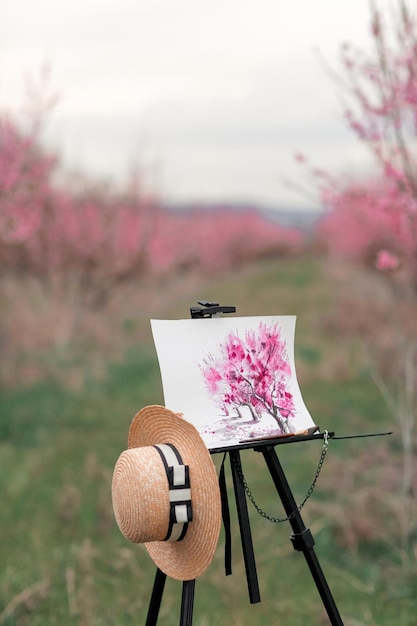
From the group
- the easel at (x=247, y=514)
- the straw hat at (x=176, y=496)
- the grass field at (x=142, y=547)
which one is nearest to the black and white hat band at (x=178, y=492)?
the straw hat at (x=176, y=496)

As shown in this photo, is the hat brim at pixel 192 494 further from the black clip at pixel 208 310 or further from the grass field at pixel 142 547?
the grass field at pixel 142 547

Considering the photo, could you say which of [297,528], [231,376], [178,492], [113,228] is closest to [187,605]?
[178,492]

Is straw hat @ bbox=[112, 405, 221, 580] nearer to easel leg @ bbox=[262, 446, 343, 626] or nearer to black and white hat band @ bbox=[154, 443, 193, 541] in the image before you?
black and white hat band @ bbox=[154, 443, 193, 541]

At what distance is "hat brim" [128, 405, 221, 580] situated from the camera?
2.77 meters

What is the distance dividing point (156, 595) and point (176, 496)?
2.25 ft

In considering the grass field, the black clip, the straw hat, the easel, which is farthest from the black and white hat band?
the grass field

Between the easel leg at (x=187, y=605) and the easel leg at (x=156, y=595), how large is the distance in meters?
0.23

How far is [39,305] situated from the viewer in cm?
1630

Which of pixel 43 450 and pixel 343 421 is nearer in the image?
pixel 43 450

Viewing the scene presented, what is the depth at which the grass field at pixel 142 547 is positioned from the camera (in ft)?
15.9

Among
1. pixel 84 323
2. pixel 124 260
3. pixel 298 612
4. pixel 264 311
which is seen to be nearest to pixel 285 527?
pixel 298 612

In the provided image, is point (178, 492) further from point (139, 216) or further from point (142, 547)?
point (139, 216)

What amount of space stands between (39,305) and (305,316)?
629 centimetres

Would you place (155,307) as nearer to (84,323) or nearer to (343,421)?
(84,323)
